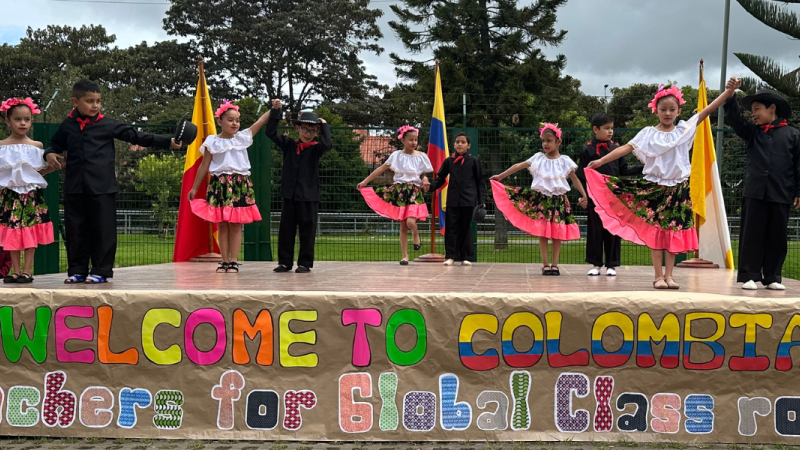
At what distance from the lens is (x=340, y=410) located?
4.42m

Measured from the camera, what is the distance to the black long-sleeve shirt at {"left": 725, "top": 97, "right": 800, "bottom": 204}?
5.62 m

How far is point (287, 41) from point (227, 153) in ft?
111

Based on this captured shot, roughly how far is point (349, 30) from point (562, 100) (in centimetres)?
1951

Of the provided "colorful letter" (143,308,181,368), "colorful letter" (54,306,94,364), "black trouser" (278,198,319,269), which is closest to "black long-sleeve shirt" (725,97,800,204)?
"black trouser" (278,198,319,269)

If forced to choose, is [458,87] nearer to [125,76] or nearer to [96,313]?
[96,313]

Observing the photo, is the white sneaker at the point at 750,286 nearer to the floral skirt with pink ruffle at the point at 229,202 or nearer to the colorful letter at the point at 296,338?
the colorful letter at the point at 296,338

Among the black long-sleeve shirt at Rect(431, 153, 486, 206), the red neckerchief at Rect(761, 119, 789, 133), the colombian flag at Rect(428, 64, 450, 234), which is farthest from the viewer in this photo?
the colombian flag at Rect(428, 64, 450, 234)

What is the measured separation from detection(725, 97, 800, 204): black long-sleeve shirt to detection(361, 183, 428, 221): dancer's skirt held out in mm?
4309

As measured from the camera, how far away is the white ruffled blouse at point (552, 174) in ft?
24.9

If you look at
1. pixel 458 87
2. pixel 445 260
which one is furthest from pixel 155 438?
pixel 458 87

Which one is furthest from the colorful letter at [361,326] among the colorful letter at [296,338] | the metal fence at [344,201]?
the metal fence at [344,201]

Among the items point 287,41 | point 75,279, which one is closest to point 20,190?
point 75,279

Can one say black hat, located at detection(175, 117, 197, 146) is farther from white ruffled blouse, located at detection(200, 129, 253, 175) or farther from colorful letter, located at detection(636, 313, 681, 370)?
colorful letter, located at detection(636, 313, 681, 370)

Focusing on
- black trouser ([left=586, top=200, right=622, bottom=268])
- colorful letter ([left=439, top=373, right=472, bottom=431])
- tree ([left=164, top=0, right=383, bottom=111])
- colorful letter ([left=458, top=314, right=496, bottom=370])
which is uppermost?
tree ([left=164, top=0, right=383, bottom=111])
